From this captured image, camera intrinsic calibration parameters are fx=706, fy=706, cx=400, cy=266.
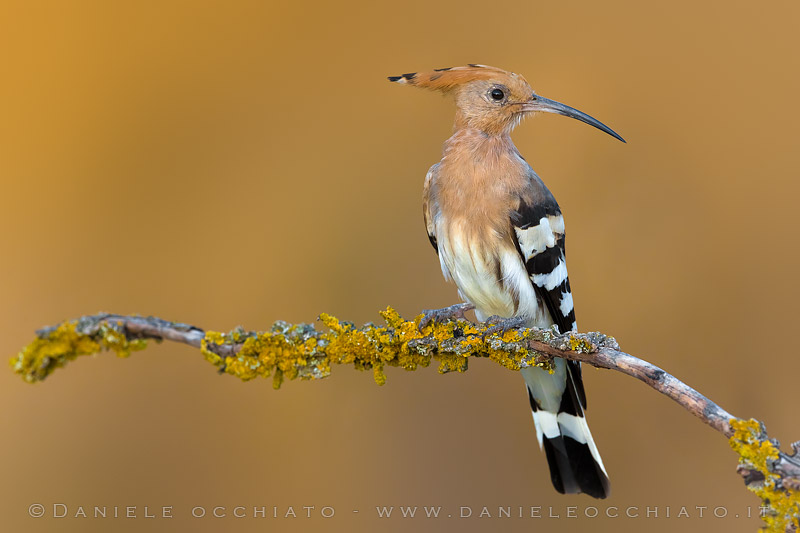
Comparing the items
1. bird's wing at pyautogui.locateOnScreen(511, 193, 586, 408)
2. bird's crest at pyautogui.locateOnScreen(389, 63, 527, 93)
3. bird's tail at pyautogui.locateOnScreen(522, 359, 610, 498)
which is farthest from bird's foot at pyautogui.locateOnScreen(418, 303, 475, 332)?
bird's crest at pyautogui.locateOnScreen(389, 63, 527, 93)

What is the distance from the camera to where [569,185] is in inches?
101

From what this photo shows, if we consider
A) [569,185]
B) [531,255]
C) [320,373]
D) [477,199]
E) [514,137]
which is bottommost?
[320,373]

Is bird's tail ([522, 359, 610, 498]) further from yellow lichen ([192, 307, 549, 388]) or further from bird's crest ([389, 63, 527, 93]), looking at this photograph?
bird's crest ([389, 63, 527, 93])

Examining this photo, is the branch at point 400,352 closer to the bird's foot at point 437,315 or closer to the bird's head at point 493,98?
the bird's foot at point 437,315

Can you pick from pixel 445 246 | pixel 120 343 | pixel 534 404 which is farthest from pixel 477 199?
pixel 120 343

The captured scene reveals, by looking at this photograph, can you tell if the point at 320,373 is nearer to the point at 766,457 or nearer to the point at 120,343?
the point at 120,343

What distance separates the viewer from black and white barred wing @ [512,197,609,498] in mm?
1805

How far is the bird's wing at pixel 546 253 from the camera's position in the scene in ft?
5.89

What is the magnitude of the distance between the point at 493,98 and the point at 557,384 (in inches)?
32.0

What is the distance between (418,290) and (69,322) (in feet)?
4.67

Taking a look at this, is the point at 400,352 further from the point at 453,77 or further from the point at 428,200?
the point at 453,77

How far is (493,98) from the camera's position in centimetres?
192

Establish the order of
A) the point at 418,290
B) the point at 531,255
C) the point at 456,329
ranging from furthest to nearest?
the point at 418,290, the point at 531,255, the point at 456,329

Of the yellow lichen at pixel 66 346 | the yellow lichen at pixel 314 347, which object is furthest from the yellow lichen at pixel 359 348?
the yellow lichen at pixel 66 346
